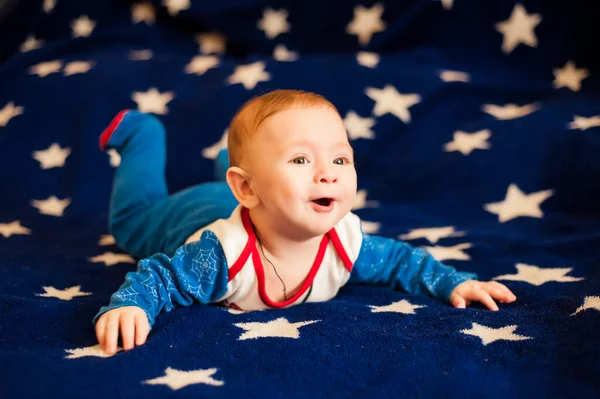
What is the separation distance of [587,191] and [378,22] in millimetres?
732

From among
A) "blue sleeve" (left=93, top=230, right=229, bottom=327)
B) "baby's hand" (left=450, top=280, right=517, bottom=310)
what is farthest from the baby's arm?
"baby's hand" (left=450, top=280, right=517, bottom=310)

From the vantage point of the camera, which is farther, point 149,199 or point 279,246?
point 149,199

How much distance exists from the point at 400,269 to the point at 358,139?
2.11 feet

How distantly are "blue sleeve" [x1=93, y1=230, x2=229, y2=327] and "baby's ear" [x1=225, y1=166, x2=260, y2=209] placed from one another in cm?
7

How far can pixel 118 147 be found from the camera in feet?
4.92

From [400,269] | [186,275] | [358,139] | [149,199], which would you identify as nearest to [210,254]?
[186,275]

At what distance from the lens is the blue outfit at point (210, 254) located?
38.9 inches

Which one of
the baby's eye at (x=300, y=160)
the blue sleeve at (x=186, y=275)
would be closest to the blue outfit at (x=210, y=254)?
the blue sleeve at (x=186, y=275)

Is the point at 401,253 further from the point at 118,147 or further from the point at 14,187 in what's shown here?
the point at 14,187

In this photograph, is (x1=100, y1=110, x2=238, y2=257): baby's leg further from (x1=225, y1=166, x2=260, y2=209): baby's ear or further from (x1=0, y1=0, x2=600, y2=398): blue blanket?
(x1=225, y1=166, x2=260, y2=209): baby's ear

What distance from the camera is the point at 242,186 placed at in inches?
39.9

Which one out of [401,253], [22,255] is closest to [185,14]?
[22,255]

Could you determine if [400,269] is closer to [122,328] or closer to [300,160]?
[300,160]

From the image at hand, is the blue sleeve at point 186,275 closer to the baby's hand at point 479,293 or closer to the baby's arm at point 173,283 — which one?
the baby's arm at point 173,283
